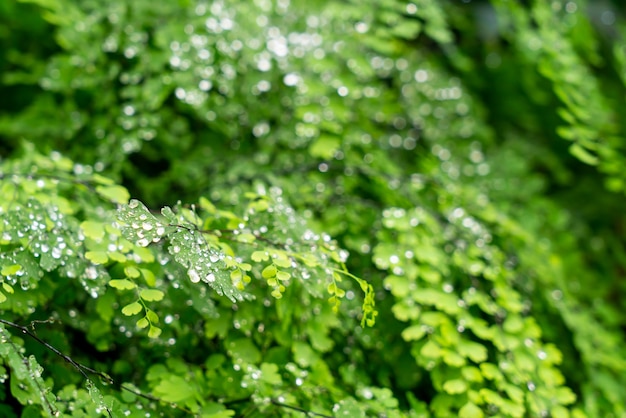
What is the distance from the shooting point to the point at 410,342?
180 cm

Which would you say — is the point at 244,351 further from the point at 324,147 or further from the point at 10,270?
the point at 324,147

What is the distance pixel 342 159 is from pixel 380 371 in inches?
26.7

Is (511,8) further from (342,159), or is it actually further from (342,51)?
(342,159)

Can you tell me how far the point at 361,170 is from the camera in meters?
2.01

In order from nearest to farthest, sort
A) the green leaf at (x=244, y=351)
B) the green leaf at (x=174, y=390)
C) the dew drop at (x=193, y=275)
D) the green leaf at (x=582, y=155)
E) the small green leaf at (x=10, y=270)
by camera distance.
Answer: the dew drop at (x=193, y=275)
the small green leaf at (x=10, y=270)
the green leaf at (x=174, y=390)
the green leaf at (x=244, y=351)
the green leaf at (x=582, y=155)

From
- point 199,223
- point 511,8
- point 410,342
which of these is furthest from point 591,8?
point 199,223

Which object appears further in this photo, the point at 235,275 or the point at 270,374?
the point at 270,374

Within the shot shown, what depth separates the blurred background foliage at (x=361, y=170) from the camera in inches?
63.6

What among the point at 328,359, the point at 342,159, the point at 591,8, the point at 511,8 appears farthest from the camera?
the point at 591,8

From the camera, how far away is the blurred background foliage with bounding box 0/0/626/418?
1.62 m

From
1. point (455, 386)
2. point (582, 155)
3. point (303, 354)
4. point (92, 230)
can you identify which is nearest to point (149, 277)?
point (92, 230)

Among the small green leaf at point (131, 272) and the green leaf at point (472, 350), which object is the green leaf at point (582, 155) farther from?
the small green leaf at point (131, 272)

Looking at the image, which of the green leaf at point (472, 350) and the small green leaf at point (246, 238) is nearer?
the small green leaf at point (246, 238)

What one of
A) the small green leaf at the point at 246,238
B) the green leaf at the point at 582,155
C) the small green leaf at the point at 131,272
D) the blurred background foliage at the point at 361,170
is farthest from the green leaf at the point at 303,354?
the green leaf at the point at 582,155
